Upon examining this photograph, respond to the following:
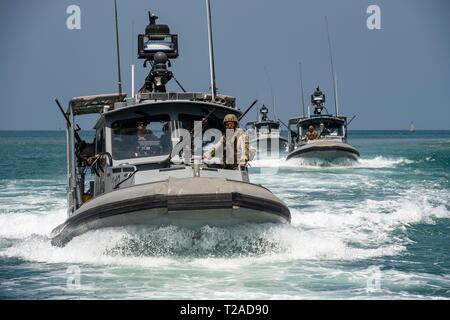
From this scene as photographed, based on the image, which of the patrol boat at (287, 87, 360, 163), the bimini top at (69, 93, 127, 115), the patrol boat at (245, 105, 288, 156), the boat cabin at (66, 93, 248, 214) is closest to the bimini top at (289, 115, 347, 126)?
the patrol boat at (287, 87, 360, 163)

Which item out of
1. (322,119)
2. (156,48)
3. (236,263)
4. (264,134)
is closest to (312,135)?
(322,119)

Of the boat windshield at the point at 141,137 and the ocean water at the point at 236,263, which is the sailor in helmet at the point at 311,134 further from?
the boat windshield at the point at 141,137

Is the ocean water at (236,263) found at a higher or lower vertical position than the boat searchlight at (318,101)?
lower

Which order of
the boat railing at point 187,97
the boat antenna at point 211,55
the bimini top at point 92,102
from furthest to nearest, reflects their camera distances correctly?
the bimini top at point 92,102, the boat antenna at point 211,55, the boat railing at point 187,97

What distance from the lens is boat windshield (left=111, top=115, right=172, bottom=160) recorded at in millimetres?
11047

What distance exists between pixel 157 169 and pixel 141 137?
613mm

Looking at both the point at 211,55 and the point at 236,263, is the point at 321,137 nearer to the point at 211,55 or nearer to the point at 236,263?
the point at 211,55

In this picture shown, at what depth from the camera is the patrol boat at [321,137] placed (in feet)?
114

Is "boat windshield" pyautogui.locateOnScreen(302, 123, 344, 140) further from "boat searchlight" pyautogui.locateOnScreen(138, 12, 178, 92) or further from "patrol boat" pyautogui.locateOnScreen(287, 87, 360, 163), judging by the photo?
"boat searchlight" pyautogui.locateOnScreen(138, 12, 178, 92)

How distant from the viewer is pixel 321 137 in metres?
35.8

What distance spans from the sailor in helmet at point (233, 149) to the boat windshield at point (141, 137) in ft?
2.15

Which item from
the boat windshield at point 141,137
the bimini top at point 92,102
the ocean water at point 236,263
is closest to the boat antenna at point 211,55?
the boat windshield at point 141,137
